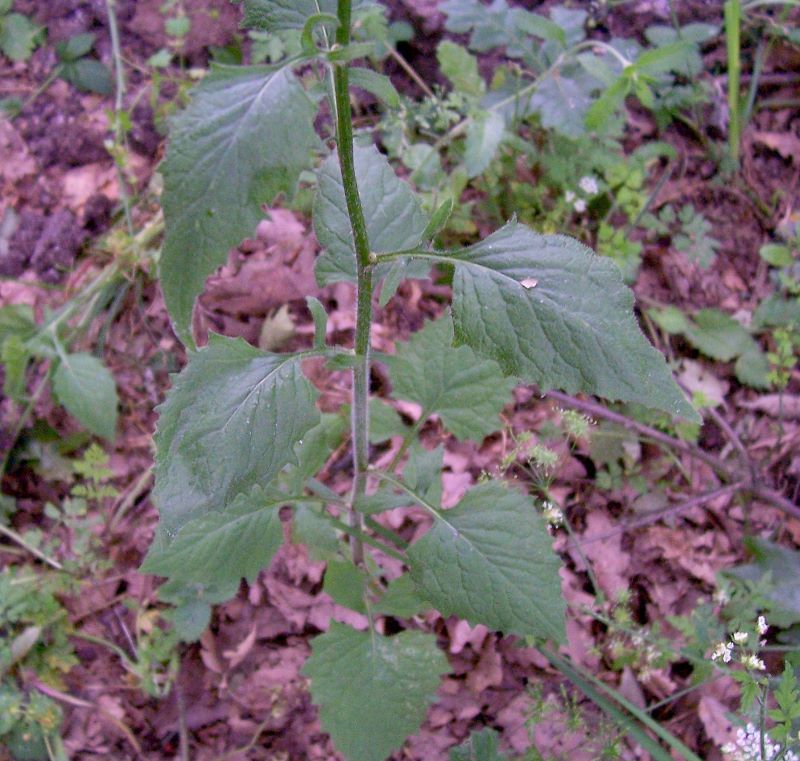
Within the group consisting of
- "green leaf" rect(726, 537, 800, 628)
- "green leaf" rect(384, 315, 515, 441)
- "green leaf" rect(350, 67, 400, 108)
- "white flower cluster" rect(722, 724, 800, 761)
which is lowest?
"green leaf" rect(726, 537, 800, 628)

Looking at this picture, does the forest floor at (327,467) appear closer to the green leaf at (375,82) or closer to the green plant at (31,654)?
the green plant at (31,654)

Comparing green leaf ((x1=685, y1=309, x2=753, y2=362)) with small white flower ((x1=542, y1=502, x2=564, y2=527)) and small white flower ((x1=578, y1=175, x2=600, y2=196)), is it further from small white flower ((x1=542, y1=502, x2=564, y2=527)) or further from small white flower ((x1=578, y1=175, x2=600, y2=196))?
small white flower ((x1=542, y1=502, x2=564, y2=527))

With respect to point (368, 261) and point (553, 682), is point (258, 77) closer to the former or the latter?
point (368, 261)

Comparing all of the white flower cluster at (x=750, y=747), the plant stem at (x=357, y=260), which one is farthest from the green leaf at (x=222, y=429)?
the white flower cluster at (x=750, y=747)

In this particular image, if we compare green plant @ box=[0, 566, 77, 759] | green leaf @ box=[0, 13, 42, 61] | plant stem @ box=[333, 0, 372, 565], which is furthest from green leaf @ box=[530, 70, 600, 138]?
green plant @ box=[0, 566, 77, 759]

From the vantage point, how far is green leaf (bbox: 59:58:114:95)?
3102mm

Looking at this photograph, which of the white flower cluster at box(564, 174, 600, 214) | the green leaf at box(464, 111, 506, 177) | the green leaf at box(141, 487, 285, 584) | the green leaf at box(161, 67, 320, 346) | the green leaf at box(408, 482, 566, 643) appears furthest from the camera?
the white flower cluster at box(564, 174, 600, 214)

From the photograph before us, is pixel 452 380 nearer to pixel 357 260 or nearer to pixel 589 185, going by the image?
pixel 357 260

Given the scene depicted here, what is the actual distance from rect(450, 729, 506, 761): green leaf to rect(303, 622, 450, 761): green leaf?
0.44 ft

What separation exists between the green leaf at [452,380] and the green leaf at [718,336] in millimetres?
1094

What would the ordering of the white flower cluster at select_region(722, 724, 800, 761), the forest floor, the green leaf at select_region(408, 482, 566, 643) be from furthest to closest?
the forest floor, the green leaf at select_region(408, 482, 566, 643), the white flower cluster at select_region(722, 724, 800, 761)

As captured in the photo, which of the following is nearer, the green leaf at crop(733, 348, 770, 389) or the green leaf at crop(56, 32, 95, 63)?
the green leaf at crop(733, 348, 770, 389)

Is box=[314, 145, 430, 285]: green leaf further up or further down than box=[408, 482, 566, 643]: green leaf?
further up

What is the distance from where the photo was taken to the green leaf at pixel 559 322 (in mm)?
1126
